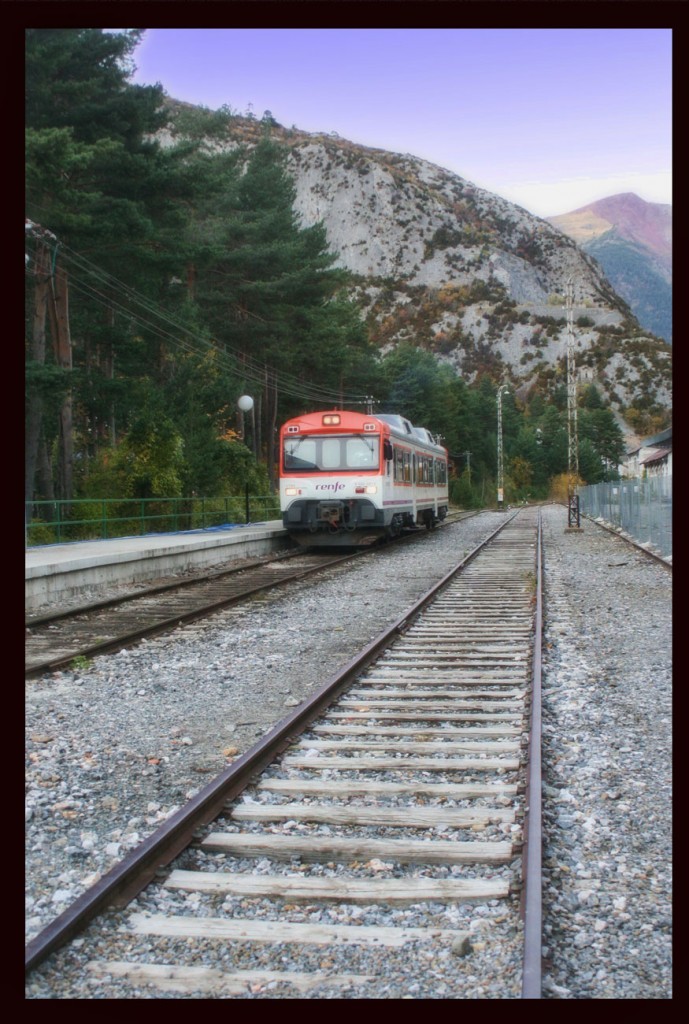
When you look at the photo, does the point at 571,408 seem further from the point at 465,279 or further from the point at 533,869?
the point at 465,279

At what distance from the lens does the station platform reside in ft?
43.1

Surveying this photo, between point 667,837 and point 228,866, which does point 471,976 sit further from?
point 667,837

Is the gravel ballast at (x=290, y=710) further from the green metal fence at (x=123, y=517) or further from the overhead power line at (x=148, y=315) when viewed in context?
the overhead power line at (x=148, y=315)

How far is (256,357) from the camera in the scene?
1661 inches

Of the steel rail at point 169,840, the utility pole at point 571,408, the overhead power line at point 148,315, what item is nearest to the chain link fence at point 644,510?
the utility pole at point 571,408

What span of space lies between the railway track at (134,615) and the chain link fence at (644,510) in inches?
257

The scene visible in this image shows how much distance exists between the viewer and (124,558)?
50.3ft

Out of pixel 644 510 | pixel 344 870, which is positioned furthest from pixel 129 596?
pixel 644 510

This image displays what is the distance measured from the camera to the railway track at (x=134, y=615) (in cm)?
920

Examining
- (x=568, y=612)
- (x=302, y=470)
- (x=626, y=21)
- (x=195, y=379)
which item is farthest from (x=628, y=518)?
(x=626, y=21)

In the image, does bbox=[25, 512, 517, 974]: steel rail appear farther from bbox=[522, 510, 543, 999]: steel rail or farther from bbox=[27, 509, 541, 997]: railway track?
bbox=[522, 510, 543, 999]: steel rail

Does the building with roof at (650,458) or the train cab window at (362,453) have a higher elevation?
the building with roof at (650,458)

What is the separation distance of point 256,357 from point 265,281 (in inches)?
138
